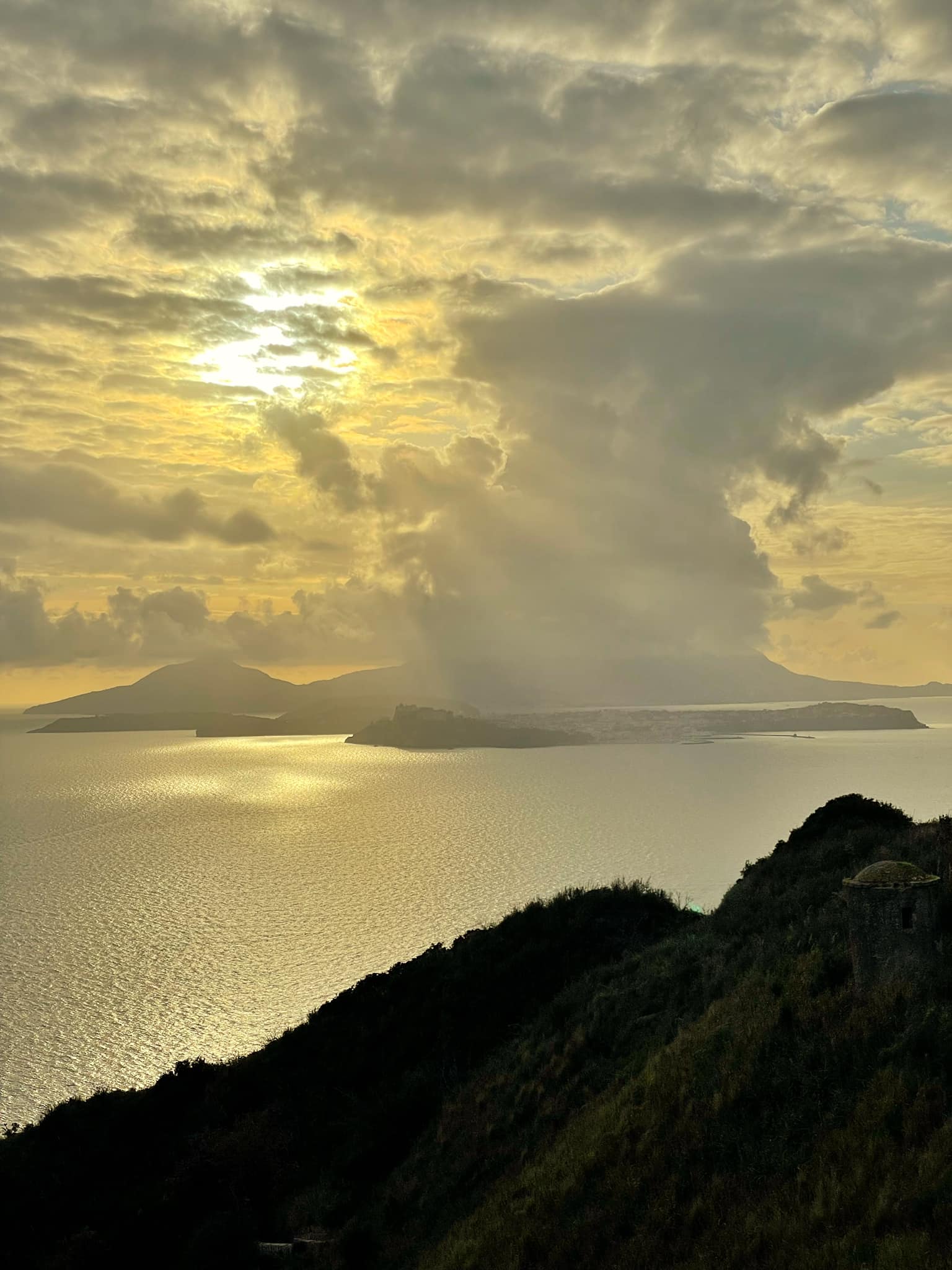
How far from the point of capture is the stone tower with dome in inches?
830

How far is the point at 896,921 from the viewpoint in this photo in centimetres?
2119

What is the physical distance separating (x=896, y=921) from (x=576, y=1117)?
9.49 metres

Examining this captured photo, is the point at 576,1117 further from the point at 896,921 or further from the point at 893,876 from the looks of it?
the point at 893,876

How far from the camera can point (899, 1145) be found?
16.6 metres

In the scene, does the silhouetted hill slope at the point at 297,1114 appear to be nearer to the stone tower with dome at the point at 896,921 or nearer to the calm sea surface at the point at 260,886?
the stone tower with dome at the point at 896,921

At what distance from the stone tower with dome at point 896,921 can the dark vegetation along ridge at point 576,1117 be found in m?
0.19

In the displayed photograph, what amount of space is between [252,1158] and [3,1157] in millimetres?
10201

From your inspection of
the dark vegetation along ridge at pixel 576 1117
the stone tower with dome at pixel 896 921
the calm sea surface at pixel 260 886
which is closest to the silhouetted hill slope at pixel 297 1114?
the dark vegetation along ridge at pixel 576 1117

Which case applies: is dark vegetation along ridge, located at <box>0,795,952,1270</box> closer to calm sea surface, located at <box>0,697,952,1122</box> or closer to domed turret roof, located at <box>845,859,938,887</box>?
domed turret roof, located at <box>845,859,938,887</box>

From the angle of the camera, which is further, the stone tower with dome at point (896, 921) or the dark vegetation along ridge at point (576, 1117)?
the stone tower with dome at point (896, 921)

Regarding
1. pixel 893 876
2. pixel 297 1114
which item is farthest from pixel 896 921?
pixel 297 1114

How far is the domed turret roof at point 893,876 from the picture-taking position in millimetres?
21062

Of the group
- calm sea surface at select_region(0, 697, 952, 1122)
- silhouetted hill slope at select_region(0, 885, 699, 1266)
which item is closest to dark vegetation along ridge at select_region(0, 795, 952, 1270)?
silhouetted hill slope at select_region(0, 885, 699, 1266)

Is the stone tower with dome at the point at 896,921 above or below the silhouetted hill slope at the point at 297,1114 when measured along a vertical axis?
above
